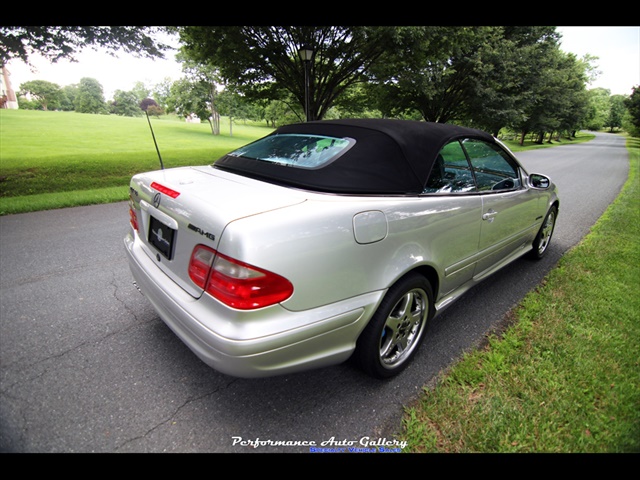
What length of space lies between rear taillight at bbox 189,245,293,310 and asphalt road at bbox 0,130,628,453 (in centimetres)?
81

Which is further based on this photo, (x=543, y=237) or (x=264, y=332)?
(x=543, y=237)

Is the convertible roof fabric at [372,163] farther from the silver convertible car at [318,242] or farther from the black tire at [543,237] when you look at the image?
the black tire at [543,237]

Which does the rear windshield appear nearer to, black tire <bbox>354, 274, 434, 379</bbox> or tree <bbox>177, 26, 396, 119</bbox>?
black tire <bbox>354, 274, 434, 379</bbox>

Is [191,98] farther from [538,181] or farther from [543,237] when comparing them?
[538,181]

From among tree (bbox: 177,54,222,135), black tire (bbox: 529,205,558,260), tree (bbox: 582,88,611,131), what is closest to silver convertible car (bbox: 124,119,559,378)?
black tire (bbox: 529,205,558,260)

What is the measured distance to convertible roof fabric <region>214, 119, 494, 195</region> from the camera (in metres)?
1.94

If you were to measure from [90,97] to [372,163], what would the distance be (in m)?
93.8

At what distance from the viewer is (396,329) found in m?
2.13

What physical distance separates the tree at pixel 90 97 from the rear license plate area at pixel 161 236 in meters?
90.0

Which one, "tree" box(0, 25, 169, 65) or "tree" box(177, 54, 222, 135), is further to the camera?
"tree" box(177, 54, 222, 135)

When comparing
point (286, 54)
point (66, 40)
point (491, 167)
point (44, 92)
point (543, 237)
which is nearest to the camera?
point (491, 167)

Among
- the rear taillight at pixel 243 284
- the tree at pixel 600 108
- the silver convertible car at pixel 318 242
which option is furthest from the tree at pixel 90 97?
the tree at pixel 600 108

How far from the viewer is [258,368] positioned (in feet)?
5.06

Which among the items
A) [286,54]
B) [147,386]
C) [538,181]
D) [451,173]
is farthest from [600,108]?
[147,386]
